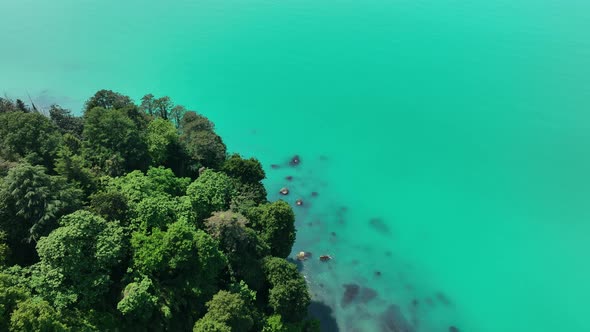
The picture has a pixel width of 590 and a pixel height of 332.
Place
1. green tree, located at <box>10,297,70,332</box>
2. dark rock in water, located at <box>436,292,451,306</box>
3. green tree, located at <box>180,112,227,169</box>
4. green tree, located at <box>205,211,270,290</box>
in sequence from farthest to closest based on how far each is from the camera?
green tree, located at <box>180,112,227,169</box> < dark rock in water, located at <box>436,292,451,306</box> < green tree, located at <box>205,211,270,290</box> < green tree, located at <box>10,297,70,332</box>

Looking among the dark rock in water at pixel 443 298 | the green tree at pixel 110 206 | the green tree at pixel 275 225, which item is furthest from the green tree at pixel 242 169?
the dark rock in water at pixel 443 298

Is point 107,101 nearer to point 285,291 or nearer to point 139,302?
point 139,302

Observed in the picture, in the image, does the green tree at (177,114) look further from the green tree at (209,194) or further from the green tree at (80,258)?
the green tree at (80,258)

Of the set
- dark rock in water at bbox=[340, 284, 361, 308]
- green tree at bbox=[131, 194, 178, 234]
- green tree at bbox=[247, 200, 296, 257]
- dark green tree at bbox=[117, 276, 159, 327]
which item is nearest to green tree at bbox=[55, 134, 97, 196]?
green tree at bbox=[131, 194, 178, 234]

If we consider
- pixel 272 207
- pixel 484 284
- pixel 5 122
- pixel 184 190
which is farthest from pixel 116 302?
Result: pixel 484 284

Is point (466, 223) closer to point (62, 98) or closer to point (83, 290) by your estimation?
point (83, 290)

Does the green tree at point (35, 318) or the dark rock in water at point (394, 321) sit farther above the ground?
the green tree at point (35, 318)

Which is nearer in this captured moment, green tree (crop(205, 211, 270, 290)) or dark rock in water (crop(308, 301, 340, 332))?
green tree (crop(205, 211, 270, 290))

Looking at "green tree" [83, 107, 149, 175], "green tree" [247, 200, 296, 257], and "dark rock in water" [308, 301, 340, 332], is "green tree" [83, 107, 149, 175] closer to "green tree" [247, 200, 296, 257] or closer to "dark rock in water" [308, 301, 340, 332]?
"green tree" [247, 200, 296, 257]
